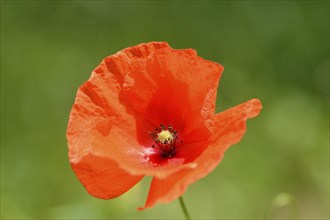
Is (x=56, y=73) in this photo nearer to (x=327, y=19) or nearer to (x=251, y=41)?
(x=251, y=41)

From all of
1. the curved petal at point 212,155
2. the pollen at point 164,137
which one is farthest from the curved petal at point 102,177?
the pollen at point 164,137

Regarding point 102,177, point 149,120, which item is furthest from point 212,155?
point 149,120

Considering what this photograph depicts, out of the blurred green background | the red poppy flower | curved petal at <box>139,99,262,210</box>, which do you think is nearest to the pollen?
the red poppy flower

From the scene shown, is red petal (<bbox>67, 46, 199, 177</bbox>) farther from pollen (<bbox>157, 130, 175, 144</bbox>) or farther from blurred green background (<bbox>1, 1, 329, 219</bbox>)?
blurred green background (<bbox>1, 1, 329, 219</bbox>)

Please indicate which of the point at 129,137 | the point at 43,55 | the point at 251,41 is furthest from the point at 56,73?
the point at 129,137

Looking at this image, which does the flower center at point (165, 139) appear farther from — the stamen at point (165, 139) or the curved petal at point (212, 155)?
the curved petal at point (212, 155)

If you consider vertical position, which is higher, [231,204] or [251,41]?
[251,41]

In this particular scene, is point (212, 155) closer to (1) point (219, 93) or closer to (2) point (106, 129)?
(2) point (106, 129)
